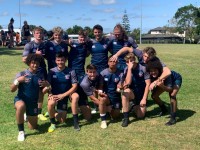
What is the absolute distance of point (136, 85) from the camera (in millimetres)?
7047

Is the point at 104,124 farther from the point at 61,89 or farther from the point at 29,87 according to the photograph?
the point at 29,87

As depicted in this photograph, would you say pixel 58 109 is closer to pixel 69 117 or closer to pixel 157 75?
pixel 69 117

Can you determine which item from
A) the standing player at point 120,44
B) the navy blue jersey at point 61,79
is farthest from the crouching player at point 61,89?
the standing player at point 120,44

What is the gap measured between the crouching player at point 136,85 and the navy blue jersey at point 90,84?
0.52 metres

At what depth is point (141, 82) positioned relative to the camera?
7.03 meters

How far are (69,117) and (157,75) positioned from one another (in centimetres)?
202

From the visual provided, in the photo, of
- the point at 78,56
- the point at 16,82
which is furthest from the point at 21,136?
the point at 78,56

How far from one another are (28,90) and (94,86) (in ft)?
4.46

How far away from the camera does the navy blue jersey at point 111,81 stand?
675cm

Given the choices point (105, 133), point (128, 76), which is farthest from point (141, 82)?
point (105, 133)

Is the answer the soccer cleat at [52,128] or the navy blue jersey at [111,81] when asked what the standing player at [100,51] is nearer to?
the navy blue jersey at [111,81]

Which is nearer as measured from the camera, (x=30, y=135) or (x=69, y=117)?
(x=30, y=135)

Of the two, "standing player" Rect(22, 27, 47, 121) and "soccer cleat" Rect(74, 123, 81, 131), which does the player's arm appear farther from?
"soccer cleat" Rect(74, 123, 81, 131)

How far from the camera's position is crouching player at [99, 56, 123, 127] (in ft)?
22.1
